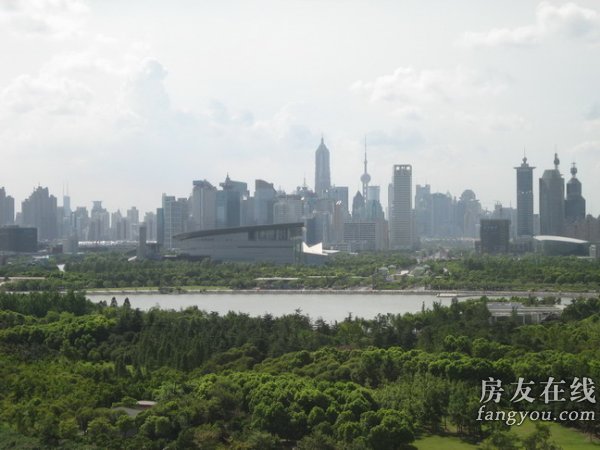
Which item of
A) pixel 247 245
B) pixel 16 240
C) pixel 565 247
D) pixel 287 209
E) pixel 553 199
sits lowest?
pixel 247 245

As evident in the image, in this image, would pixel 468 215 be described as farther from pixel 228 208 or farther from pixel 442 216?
pixel 228 208

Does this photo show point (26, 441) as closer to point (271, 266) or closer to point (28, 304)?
point (28, 304)

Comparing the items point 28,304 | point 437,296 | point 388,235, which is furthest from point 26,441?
point 388,235

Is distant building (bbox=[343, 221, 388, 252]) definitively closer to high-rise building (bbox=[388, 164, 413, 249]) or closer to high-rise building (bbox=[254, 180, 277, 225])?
high-rise building (bbox=[388, 164, 413, 249])

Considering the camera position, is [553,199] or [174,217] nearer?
[553,199]

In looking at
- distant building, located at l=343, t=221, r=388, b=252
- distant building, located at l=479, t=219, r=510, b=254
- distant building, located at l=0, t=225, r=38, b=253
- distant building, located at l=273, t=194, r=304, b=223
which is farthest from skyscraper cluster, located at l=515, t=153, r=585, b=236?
distant building, located at l=0, t=225, r=38, b=253

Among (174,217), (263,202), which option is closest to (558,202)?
(263,202)

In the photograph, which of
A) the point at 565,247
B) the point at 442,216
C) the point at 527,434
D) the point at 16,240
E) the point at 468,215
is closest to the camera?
the point at 527,434
